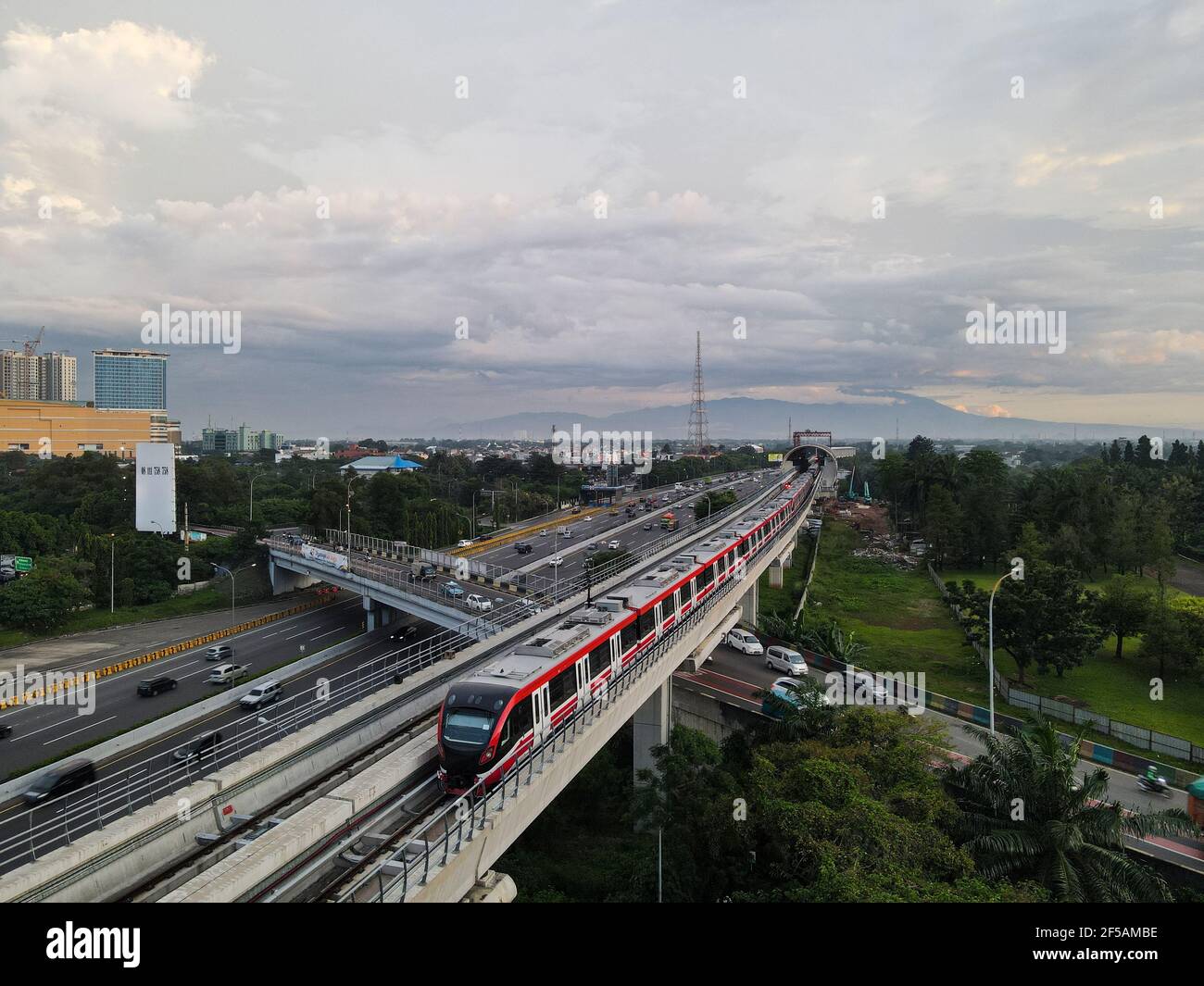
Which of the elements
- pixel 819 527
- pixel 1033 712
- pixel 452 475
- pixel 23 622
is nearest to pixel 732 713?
pixel 1033 712

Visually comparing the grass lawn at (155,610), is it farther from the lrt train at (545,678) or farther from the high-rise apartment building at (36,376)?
the high-rise apartment building at (36,376)

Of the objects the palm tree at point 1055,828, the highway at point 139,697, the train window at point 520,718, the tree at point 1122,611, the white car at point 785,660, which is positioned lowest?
the highway at point 139,697

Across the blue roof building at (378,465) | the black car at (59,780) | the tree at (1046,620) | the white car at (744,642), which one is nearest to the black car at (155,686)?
the black car at (59,780)

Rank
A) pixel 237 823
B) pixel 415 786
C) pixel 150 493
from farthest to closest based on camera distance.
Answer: pixel 150 493 → pixel 415 786 → pixel 237 823

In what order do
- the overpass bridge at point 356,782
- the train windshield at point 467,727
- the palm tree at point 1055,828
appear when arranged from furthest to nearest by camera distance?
the palm tree at point 1055,828, the train windshield at point 467,727, the overpass bridge at point 356,782

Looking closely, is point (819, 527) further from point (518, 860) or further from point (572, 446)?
point (572, 446)

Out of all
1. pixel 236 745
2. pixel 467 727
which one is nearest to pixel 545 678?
pixel 467 727
